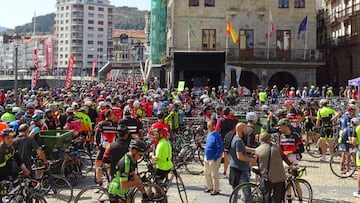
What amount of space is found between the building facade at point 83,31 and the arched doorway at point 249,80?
129 metres

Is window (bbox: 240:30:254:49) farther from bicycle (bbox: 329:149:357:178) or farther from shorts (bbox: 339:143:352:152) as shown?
shorts (bbox: 339:143:352:152)

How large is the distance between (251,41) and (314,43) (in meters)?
5.63

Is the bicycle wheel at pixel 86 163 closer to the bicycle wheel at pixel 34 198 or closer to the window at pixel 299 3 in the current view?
the bicycle wheel at pixel 34 198

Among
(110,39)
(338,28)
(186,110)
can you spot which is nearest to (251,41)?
(338,28)

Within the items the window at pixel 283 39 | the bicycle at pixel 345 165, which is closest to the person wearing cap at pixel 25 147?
the bicycle at pixel 345 165

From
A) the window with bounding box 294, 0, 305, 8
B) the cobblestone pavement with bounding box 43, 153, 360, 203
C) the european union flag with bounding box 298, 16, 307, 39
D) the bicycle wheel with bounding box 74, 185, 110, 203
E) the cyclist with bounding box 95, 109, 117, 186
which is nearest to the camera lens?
the bicycle wheel with bounding box 74, 185, 110, 203

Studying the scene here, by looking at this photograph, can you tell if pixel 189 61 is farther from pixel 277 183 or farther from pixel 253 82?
pixel 277 183

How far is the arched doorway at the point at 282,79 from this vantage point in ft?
156

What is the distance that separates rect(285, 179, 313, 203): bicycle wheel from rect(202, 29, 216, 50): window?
3481 centimetres

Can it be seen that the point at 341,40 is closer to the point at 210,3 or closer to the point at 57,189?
the point at 210,3

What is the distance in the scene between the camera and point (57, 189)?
11977mm

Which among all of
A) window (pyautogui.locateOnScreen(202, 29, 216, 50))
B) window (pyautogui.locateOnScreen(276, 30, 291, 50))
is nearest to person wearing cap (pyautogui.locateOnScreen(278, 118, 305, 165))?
window (pyautogui.locateOnScreen(202, 29, 216, 50))

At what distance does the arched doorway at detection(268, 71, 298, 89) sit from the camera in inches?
1874

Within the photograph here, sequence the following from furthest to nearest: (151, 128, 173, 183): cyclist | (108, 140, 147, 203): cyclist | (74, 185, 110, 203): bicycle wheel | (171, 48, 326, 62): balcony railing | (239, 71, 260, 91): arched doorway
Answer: (239, 71, 260, 91): arched doorway < (171, 48, 326, 62): balcony railing < (151, 128, 173, 183): cyclist < (74, 185, 110, 203): bicycle wheel < (108, 140, 147, 203): cyclist
